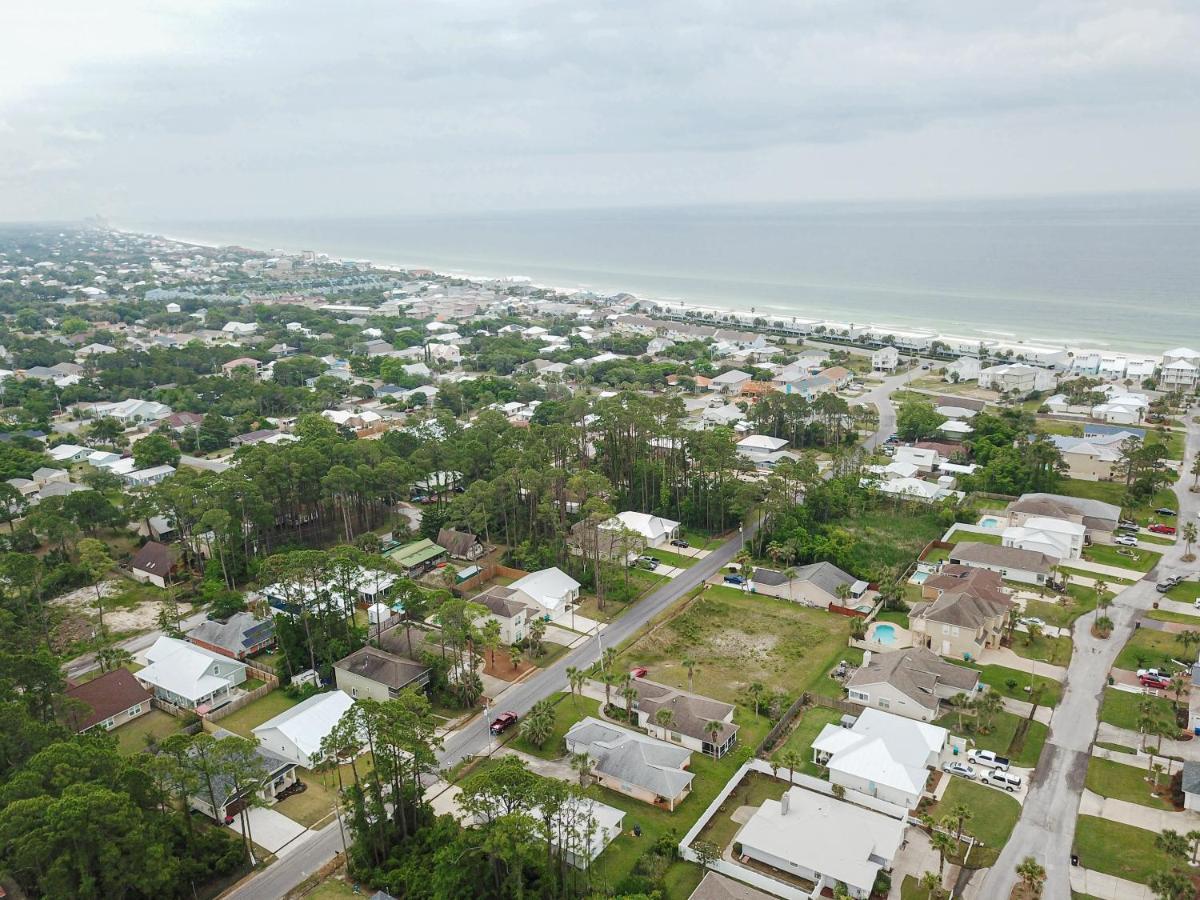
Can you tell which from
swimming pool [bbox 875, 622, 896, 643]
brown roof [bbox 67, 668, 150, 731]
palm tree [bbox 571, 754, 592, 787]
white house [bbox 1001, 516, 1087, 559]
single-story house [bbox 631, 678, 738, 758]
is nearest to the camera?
palm tree [bbox 571, 754, 592, 787]

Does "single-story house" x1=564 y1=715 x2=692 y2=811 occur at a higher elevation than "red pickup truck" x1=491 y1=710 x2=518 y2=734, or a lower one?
higher

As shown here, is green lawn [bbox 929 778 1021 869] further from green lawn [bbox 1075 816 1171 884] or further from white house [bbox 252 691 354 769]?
white house [bbox 252 691 354 769]

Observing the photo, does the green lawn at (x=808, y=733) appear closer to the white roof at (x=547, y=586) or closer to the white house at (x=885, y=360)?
the white roof at (x=547, y=586)

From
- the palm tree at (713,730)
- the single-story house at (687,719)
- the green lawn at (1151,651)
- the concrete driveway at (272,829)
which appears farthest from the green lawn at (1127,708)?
the concrete driveway at (272,829)

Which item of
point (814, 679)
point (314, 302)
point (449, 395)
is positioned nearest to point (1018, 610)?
point (814, 679)

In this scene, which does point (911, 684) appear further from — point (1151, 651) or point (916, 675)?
point (1151, 651)

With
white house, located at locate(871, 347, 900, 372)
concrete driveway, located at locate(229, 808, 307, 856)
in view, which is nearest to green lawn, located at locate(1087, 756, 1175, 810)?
concrete driveway, located at locate(229, 808, 307, 856)

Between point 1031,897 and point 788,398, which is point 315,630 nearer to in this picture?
point 1031,897
